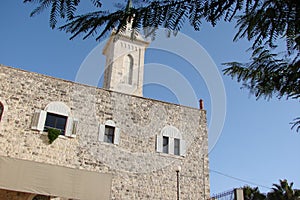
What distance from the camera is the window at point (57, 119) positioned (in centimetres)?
1176

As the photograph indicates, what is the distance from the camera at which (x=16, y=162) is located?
10.5 meters

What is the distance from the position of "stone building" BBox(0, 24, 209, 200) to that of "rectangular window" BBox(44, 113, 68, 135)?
0.12 ft

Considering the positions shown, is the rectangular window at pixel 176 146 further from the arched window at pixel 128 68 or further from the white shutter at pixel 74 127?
the arched window at pixel 128 68

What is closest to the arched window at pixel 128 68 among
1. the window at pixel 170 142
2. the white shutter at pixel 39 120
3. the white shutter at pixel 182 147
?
the window at pixel 170 142

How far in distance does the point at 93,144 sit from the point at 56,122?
5.48 ft

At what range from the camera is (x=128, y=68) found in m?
21.3

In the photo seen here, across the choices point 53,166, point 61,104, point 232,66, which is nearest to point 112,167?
point 53,166

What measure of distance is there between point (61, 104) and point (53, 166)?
2595 millimetres

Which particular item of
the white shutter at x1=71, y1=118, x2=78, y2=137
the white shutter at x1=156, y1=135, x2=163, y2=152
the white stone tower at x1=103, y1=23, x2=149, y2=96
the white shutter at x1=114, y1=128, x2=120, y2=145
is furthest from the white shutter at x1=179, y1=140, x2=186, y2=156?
the white stone tower at x1=103, y1=23, x2=149, y2=96

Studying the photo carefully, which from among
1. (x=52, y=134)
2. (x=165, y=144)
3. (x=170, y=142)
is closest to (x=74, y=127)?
(x=52, y=134)

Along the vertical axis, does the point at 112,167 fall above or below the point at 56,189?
above

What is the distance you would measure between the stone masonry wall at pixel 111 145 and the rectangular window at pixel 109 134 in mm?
344

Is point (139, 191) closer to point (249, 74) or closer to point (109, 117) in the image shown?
point (109, 117)

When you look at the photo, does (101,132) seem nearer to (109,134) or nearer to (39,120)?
(109,134)
